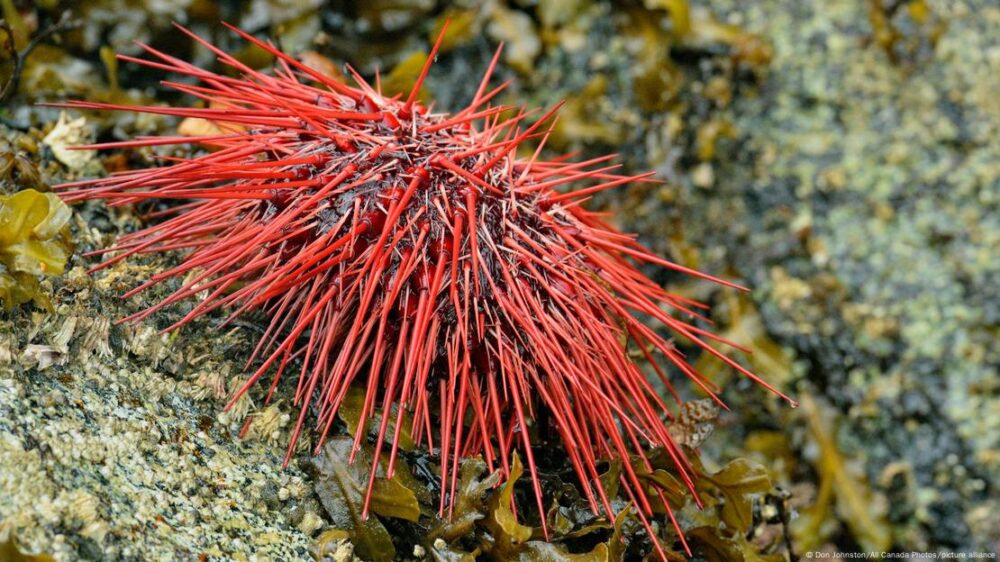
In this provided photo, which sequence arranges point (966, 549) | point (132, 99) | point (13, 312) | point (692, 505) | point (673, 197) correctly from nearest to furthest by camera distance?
point (13, 312) < point (692, 505) < point (132, 99) < point (966, 549) < point (673, 197)

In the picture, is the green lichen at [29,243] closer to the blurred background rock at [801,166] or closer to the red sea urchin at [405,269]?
the red sea urchin at [405,269]

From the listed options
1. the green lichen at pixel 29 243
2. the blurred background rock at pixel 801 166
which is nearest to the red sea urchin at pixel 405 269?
the green lichen at pixel 29 243

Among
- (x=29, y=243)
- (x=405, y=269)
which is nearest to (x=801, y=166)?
(x=405, y=269)

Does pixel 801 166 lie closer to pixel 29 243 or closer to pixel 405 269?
pixel 405 269

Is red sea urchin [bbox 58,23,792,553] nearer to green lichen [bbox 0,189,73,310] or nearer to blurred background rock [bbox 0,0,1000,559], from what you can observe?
green lichen [bbox 0,189,73,310]

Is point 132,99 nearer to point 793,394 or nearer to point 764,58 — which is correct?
point 764,58

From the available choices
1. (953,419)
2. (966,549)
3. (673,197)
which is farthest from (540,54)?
(966,549)

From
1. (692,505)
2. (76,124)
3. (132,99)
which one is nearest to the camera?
(692,505)
